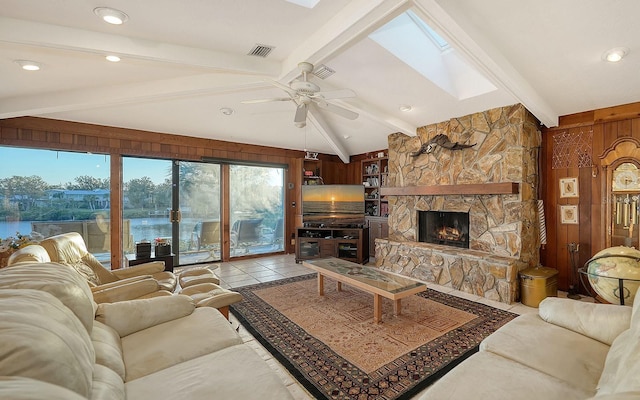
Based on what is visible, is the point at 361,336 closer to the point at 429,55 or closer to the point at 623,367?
the point at 623,367

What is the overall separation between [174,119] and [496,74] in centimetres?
461

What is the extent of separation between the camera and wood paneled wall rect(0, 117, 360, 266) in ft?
14.1

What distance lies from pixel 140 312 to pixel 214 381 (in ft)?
3.07

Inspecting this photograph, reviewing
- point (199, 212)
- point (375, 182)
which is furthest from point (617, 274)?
point (199, 212)

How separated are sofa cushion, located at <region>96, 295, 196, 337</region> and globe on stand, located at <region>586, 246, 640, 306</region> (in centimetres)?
324

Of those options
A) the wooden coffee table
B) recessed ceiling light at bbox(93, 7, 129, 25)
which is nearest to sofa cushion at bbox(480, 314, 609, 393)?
the wooden coffee table

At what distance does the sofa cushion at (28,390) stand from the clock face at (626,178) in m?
5.20

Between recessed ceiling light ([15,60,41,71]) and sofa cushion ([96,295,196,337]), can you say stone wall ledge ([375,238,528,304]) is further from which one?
recessed ceiling light ([15,60,41,71])

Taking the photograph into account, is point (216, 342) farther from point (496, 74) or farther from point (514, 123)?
point (514, 123)

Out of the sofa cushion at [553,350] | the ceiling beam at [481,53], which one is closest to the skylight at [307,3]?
the ceiling beam at [481,53]

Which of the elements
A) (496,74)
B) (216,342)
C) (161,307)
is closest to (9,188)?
(161,307)

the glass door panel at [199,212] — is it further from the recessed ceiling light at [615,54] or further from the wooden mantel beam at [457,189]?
the recessed ceiling light at [615,54]

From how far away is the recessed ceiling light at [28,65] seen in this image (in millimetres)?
2758

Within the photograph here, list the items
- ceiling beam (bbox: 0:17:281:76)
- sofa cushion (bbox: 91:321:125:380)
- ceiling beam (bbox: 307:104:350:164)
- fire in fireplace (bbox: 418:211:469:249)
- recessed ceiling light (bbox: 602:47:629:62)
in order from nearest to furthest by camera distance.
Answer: sofa cushion (bbox: 91:321:125:380)
ceiling beam (bbox: 0:17:281:76)
recessed ceiling light (bbox: 602:47:629:62)
fire in fireplace (bbox: 418:211:469:249)
ceiling beam (bbox: 307:104:350:164)
